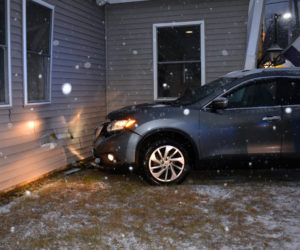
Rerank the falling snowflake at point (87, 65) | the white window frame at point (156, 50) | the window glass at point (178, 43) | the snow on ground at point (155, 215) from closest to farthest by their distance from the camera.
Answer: the snow on ground at point (155, 215)
the falling snowflake at point (87, 65)
the white window frame at point (156, 50)
the window glass at point (178, 43)

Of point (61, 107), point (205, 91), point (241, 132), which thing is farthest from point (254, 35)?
point (61, 107)

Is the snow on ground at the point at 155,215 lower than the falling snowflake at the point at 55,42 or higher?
lower

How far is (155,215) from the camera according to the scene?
5.03m

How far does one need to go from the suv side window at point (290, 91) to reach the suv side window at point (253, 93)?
0.42 feet

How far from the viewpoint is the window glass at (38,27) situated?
740 cm

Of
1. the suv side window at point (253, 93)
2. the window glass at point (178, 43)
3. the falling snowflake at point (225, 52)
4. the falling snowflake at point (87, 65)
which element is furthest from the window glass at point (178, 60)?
the suv side window at point (253, 93)

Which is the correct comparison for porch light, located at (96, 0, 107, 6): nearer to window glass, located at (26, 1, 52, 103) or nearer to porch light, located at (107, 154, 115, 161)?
window glass, located at (26, 1, 52, 103)

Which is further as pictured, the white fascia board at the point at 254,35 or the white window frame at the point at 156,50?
the white window frame at the point at 156,50

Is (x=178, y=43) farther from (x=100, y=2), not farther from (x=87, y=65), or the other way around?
(x=87, y=65)

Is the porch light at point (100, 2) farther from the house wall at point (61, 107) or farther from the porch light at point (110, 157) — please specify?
the porch light at point (110, 157)

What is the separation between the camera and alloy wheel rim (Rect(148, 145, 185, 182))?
646 centimetres

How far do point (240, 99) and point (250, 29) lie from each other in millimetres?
3574

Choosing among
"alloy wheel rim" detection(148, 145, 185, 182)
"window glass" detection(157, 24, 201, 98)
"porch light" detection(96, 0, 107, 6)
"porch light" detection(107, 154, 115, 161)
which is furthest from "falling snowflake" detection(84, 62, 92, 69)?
"alloy wheel rim" detection(148, 145, 185, 182)

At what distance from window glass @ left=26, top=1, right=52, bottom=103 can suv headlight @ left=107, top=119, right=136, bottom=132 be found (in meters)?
1.69
